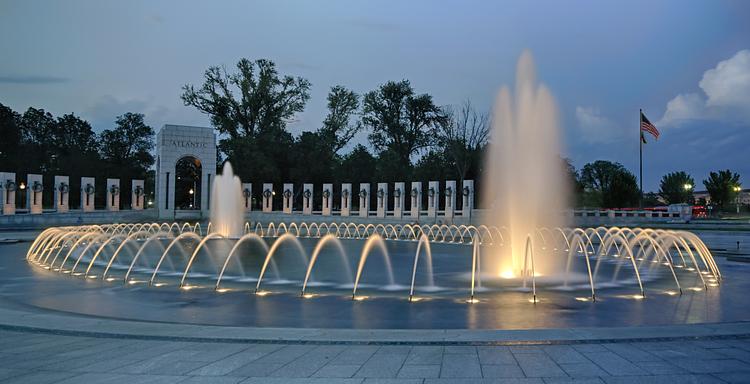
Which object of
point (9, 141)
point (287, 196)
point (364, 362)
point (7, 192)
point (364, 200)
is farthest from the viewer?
point (9, 141)

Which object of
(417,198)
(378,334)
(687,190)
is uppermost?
(687,190)

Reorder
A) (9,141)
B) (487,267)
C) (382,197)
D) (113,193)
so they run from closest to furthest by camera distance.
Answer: (487,267)
(382,197)
(113,193)
(9,141)

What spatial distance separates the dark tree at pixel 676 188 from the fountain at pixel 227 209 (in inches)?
2912

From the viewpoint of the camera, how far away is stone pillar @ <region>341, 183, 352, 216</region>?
51.3 metres

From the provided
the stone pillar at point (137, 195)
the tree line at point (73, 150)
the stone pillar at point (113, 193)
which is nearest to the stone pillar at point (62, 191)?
the stone pillar at point (113, 193)

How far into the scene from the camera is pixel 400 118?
74.6 meters

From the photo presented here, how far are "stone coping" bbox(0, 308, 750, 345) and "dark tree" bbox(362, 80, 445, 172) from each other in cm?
6496

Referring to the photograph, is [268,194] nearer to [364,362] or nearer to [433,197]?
[433,197]

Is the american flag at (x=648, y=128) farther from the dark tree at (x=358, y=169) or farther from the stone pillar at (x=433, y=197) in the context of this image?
the dark tree at (x=358, y=169)

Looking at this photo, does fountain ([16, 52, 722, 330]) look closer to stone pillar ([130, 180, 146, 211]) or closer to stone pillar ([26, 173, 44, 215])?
stone pillar ([26, 173, 44, 215])

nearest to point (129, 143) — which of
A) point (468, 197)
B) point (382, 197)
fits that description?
point (382, 197)

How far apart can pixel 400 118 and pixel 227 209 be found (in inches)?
1616

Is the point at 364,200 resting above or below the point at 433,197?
below

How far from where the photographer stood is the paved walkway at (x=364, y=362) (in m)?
6.13
